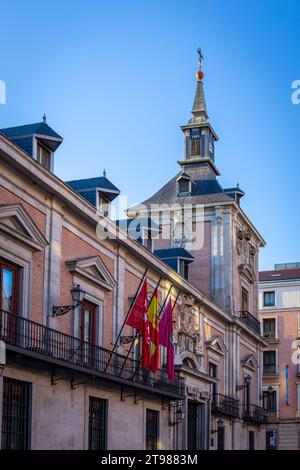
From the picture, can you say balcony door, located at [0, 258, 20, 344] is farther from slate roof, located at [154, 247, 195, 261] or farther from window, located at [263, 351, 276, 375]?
window, located at [263, 351, 276, 375]

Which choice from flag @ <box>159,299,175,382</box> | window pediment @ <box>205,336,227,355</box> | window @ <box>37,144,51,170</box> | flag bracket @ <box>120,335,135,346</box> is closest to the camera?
window @ <box>37,144,51,170</box>

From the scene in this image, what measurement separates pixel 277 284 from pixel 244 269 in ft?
59.4

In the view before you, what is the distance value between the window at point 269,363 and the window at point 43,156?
40.4 m

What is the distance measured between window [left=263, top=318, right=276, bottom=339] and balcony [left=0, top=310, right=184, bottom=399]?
3216 centimetres

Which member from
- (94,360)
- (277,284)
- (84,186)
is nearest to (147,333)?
(94,360)

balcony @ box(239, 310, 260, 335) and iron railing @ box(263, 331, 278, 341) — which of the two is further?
iron railing @ box(263, 331, 278, 341)

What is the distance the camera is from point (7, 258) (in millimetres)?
22219

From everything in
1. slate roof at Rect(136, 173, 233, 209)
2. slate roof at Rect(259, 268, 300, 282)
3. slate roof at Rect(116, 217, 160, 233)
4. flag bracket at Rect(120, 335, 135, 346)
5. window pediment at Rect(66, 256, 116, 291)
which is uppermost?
slate roof at Rect(136, 173, 233, 209)

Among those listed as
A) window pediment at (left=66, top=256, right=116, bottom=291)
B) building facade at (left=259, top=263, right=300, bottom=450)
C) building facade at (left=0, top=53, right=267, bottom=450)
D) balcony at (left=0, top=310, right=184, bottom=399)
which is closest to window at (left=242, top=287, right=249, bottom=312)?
building facade at (left=0, top=53, right=267, bottom=450)

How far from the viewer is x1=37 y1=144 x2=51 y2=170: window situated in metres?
25.1

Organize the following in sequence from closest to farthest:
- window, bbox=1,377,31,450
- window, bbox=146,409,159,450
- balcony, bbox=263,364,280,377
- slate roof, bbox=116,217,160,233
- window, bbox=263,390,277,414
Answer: window, bbox=1,377,31,450
window, bbox=146,409,159,450
slate roof, bbox=116,217,160,233
window, bbox=263,390,277,414
balcony, bbox=263,364,280,377

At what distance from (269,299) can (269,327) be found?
2.09 metres

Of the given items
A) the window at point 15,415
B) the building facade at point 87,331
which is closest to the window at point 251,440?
the building facade at point 87,331
